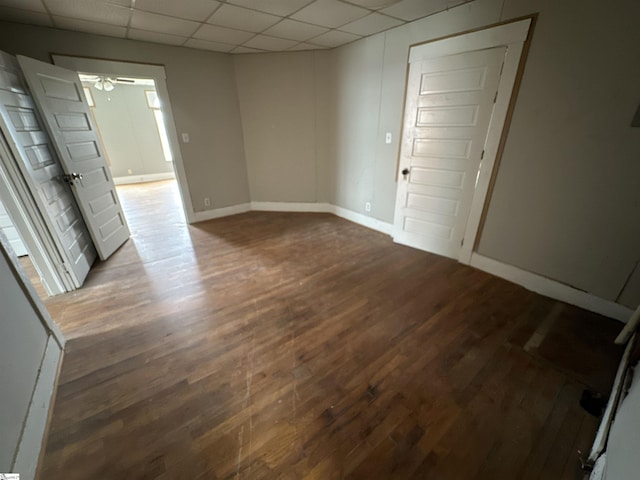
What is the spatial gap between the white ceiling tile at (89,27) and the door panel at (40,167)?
0.67 m

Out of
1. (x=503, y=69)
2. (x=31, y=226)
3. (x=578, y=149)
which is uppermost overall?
(x=503, y=69)

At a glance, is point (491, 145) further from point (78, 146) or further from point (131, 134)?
point (131, 134)

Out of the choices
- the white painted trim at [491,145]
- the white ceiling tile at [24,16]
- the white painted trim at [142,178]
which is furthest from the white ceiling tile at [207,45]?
the white painted trim at [142,178]

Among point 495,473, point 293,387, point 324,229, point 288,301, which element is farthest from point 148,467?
point 324,229

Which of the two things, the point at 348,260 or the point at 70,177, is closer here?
the point at 70,177

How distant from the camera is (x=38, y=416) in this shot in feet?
4.35

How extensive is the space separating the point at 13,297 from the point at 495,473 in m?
2.59

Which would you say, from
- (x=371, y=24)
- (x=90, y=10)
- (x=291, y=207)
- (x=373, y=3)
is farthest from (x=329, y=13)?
(x=291, y=207)

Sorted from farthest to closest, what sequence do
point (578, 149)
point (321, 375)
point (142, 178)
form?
point (142, 178) < point (578, 149) < point (321, 375)

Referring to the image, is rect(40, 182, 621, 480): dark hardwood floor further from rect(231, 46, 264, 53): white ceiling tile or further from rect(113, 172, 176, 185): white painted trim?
rect(113, 172, 176, 185): white painted trim

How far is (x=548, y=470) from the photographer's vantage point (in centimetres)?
118

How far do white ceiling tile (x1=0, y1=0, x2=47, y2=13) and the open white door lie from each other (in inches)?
15.8

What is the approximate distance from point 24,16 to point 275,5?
236 centimetres

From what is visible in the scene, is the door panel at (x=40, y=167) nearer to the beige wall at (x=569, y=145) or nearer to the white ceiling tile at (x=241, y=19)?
the white ceiling tile at (x=241, y=19)
